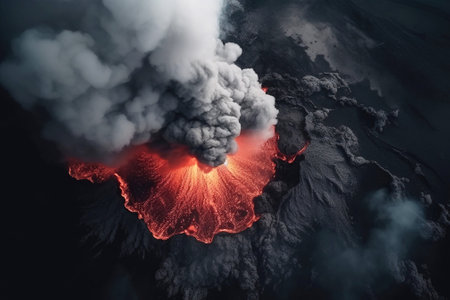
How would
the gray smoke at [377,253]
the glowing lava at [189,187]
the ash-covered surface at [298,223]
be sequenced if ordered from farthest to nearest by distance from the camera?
the glowing lava at [189,187] → the gray smoke at [377,253] → the ash-covered surface at [298,223]

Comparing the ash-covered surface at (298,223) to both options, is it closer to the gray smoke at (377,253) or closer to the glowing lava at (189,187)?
the gray smoke at (377,253)

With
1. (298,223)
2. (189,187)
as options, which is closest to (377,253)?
(298,223)

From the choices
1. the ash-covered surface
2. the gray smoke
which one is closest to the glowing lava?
the ash-covered surface

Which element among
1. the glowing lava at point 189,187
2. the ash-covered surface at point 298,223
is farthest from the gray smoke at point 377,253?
the glowing lava at point 189,187

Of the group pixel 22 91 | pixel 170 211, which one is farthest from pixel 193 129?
pixel 22 91

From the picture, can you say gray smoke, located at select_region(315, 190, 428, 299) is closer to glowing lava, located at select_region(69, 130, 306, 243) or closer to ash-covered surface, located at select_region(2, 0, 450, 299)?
ash-covered surface, located at select_region(2, 0, 450, 299)

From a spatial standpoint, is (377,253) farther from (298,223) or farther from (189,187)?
(189,187)

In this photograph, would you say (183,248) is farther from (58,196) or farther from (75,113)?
(75,113)
